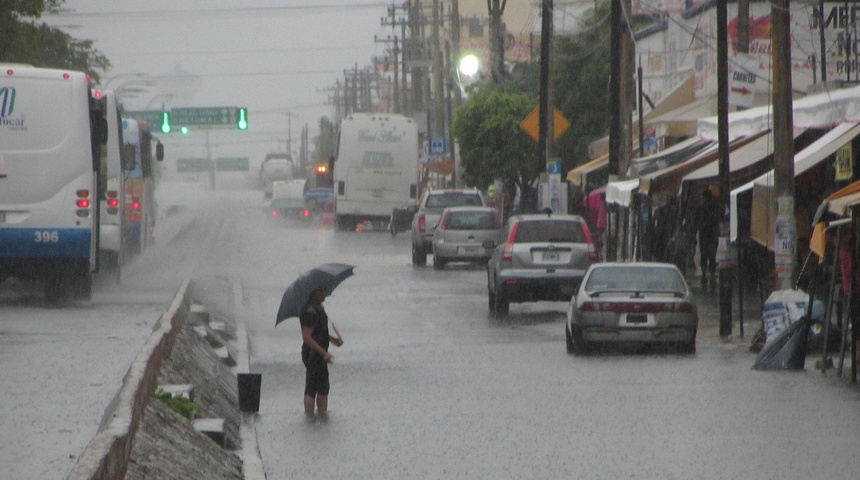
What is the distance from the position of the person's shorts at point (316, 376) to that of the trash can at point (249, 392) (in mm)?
466

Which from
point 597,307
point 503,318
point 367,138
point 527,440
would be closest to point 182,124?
point 367,138

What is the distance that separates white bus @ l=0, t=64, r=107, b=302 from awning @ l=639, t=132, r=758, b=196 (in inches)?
392

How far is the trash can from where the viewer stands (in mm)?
13953

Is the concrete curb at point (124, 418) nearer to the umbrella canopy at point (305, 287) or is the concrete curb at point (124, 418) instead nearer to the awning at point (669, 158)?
the umbrella canopy at point (305, 287)

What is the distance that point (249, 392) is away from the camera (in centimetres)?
1402

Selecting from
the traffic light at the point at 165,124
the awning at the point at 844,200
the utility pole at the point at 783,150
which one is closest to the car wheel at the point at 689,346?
the utility pole at the point at 783,150

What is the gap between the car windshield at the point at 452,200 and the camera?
43312 mm

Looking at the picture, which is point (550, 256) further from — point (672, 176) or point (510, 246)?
point (672, 176)

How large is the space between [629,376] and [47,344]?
240 inches

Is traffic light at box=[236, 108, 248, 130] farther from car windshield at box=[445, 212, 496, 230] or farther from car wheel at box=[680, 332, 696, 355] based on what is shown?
car wheel at box=[680, 332, 696, 355]

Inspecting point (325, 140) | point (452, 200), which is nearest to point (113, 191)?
point (452, 200)

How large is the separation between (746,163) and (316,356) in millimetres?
13382

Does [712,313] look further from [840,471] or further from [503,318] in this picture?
[840,471]

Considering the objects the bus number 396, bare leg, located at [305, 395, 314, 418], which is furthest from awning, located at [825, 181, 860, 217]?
the bus number 396
